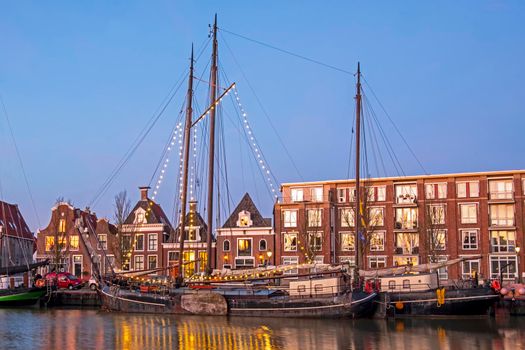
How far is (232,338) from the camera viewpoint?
32656 millimetres

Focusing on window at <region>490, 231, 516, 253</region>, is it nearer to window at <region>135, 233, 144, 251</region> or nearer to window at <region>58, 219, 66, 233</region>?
window at <region>135, 233, 144, 251</region>

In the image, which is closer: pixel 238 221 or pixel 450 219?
pixel 450 219

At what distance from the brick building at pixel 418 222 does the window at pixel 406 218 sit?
4.9 inches

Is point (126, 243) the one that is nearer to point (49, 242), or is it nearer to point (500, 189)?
point (49, 242)

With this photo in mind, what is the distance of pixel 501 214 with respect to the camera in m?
76.9

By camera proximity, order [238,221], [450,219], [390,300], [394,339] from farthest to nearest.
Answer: [238,221], [450,219], [390,300], [394,339]

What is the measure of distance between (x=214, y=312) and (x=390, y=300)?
12.2m

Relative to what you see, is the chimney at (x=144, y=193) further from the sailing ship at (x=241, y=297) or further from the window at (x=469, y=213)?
the window at (x=469, y=213)

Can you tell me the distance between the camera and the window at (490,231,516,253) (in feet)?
249

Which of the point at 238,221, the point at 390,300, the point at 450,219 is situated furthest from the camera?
the point at 238,221

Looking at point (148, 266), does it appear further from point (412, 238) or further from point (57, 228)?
point (412, 238)

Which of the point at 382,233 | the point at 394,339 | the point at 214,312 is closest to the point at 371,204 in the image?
the point at 382,233

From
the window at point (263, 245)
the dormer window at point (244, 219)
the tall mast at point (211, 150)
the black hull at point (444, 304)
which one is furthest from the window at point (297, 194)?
the black hull at point (444, 304)

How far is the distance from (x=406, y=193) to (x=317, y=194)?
1138cm
